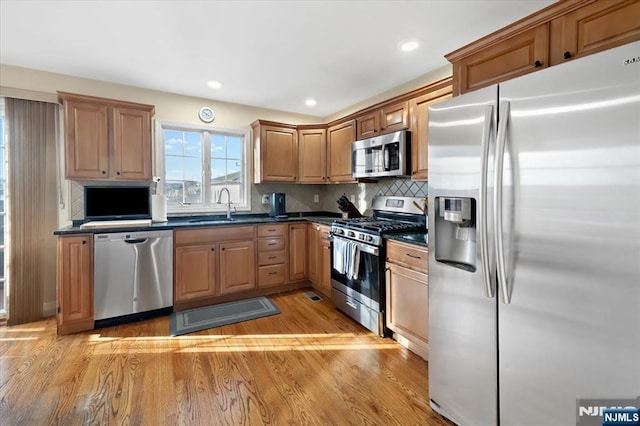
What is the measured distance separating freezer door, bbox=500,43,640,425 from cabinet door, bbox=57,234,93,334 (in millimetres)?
3397

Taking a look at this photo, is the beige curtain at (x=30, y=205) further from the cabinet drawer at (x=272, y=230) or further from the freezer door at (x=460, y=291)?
the freezer door at (x=460, y=291)

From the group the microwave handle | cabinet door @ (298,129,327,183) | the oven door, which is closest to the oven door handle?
the oven door

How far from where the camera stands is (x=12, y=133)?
2883 mm

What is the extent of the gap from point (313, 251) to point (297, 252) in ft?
0.75

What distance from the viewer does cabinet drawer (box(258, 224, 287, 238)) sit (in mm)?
3705

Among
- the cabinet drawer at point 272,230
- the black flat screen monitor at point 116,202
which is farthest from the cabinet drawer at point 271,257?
the black flat screen monitor at point 116,202

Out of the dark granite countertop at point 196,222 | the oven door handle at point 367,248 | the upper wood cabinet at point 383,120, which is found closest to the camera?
the oven door handle at point 367,248

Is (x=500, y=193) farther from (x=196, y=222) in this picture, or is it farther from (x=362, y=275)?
(x=196, y=222)

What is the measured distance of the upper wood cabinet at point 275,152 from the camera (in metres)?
3.99

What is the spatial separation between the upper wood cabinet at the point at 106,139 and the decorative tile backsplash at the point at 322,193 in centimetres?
34

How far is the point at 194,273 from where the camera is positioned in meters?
3.29

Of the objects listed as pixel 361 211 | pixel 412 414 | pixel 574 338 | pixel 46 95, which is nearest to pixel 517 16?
pixel 574 338

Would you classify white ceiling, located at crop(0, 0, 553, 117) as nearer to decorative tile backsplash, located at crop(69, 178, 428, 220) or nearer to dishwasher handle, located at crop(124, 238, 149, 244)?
decorative tile backsplash, located at crop(69, 178, 428, 220)

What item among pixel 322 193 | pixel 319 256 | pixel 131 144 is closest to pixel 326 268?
pixel 319 256
